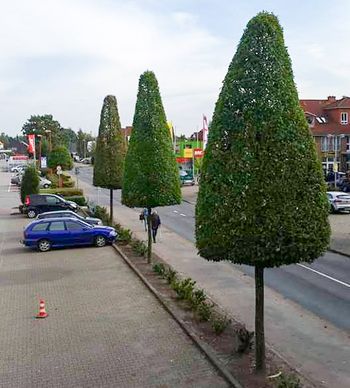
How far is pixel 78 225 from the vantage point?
22.6 metres

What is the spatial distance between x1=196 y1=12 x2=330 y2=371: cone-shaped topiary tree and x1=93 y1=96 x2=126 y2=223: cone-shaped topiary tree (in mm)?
17811

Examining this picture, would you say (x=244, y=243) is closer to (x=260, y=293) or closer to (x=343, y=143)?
(x=260, y=293)

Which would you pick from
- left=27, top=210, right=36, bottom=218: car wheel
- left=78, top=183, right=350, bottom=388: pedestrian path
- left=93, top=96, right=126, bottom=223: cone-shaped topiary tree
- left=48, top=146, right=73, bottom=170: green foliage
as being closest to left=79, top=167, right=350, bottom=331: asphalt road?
left=78, top=183, right=350, bottom=388: pedestrian path

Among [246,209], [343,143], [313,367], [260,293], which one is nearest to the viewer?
[246,209]

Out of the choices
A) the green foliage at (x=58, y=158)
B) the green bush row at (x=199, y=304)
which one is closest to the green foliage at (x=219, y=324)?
the green bush row at (x=199, y=304)

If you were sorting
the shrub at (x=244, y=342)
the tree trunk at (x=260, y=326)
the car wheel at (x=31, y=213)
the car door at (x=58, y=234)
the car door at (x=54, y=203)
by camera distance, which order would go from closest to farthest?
the tree trunk at (x=260, y=326)
the shrub at (x=244, y=342)
the car door at (x=58, y=234)
the car door at (x=54, y=203)
the car wheel at (x=31, y=213)

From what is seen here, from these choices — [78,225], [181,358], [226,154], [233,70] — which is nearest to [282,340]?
[181,358]

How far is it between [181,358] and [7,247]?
51.8 feet

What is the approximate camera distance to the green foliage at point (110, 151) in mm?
26250

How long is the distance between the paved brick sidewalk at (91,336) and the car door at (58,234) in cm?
360

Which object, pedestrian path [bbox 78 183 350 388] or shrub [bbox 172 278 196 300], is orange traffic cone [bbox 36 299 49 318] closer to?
shrub [bbox 172 278 196 300]

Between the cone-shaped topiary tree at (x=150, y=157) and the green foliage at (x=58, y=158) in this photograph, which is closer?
the cone-shaped topiary tree at (x=150, y=157)

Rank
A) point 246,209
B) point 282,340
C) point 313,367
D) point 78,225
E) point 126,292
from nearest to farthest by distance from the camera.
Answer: point 246,209 → point 313,367 → point 282,340 → point 126,292 → point 78,225

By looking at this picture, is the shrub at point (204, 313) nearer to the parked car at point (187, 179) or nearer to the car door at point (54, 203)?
the car door at point (54, 203)
